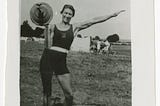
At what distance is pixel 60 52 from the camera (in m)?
0.79

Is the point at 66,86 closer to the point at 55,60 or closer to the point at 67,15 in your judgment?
the point at 55,60

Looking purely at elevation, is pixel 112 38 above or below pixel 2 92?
above

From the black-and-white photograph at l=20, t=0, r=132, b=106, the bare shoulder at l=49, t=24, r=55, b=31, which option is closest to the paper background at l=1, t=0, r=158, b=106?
the black-and-white photograph at l=20, t=0, r=132, b=106

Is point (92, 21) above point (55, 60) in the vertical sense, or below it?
above

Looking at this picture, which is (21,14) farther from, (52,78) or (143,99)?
(143,99)

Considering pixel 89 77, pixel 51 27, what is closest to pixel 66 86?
pixel 89 77

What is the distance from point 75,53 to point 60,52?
0.05 meters

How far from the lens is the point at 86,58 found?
2.55 feet

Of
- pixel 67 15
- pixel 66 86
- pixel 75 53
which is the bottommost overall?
pixel 66 86

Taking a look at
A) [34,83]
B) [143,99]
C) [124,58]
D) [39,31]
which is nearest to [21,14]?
[39,31]

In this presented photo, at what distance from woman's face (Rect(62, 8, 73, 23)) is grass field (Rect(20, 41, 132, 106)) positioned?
10 cm

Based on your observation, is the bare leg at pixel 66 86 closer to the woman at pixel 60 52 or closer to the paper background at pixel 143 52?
the woman at pixel 60 52

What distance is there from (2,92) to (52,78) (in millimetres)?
164

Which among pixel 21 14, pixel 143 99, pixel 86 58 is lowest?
pixel 143 99
